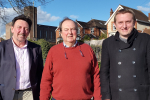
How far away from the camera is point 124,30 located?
264 centimetres

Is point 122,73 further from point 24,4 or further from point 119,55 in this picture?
point 24,4

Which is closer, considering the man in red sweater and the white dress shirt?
the man in red sweater

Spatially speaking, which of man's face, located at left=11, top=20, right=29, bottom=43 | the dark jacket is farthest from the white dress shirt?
the dark jacket

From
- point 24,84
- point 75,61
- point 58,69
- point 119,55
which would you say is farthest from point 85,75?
point 24,84

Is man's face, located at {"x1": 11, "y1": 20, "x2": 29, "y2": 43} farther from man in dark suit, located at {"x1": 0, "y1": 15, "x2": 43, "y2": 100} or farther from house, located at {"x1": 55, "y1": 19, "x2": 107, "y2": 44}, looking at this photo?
house, located at {"x1": 55, "y1": 19, "x2": 107, "y2": 44}

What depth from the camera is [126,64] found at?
2.62 metres

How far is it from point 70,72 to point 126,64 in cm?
94

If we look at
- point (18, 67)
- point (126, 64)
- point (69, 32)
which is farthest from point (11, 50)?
point (126, 64)

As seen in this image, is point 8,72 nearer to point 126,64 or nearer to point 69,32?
point 69,32

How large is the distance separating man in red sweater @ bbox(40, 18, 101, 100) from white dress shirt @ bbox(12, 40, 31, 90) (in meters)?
0.46

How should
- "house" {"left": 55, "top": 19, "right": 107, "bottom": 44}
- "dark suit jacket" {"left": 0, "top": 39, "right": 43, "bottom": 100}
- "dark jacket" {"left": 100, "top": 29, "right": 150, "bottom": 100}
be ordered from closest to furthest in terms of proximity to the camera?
"dark jacket" {"left": 100, "top": 29, "right": 150, "bottom": 100}, "dark suit jacket" {"left": 0, "top": 39, "right": 43, "bottom": 100}, "house" {"left": 55, "top": 19, "right": 107, "bottom": 44}

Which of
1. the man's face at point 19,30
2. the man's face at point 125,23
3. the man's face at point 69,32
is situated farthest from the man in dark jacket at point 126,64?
the man's face at point 19,30

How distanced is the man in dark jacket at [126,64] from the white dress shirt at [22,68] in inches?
56.9

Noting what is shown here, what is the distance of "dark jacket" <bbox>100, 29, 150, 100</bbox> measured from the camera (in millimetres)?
2551
